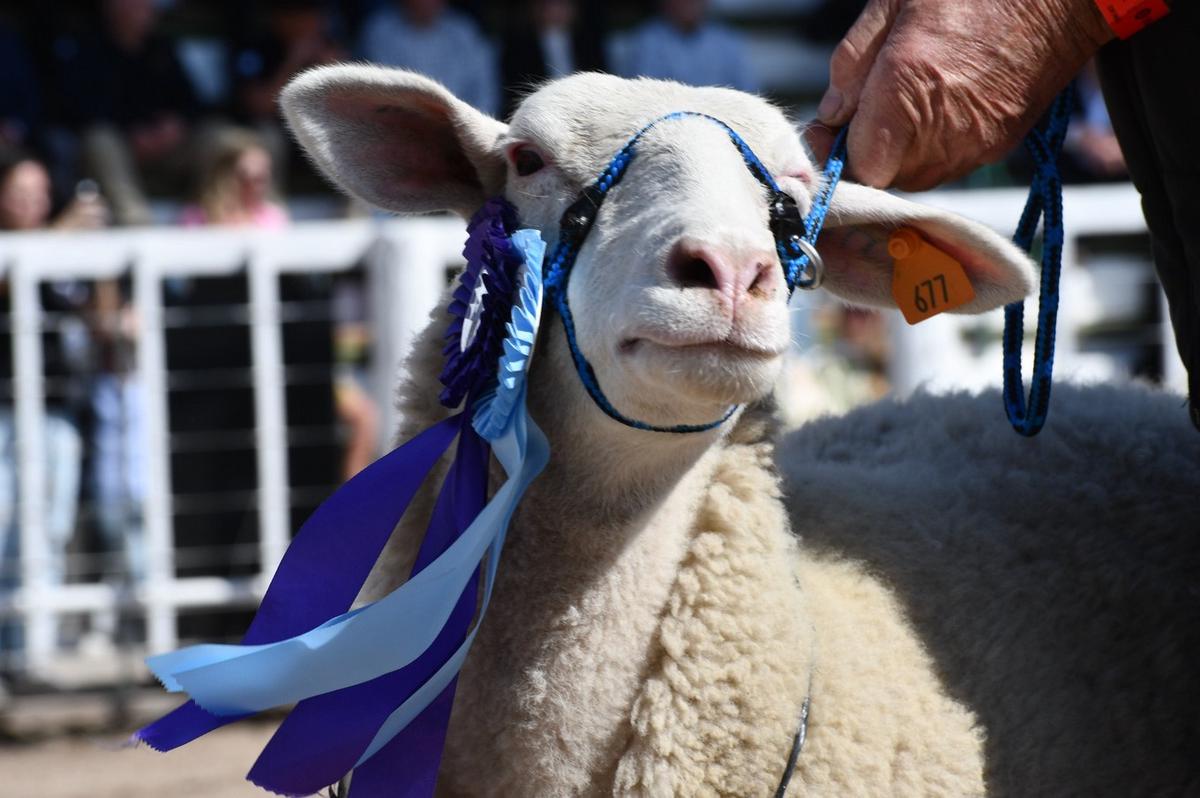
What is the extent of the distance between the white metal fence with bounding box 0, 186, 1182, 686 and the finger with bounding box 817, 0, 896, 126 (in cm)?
306

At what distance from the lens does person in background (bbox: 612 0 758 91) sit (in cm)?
778

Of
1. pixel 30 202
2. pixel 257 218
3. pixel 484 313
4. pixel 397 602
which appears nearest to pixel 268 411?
pixel 257 218

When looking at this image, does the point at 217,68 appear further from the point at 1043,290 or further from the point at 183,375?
the point at 1043,290

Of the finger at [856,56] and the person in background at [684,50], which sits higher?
the finger at [856,56]

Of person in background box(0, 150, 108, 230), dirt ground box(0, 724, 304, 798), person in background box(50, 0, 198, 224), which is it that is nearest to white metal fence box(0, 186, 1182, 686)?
dirt ground box(0, 724, 304, 798)

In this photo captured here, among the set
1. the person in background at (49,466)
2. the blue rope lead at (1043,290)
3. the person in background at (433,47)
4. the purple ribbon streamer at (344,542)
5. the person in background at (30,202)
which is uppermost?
the blue rope lead at (1043,290)

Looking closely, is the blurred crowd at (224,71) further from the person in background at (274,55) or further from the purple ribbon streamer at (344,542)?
the purple ribbon streamer at (344,542)

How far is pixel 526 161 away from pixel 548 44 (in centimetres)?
552

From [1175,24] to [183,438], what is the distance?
4350 mm

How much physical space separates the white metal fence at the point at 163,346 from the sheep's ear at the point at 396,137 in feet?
9.04

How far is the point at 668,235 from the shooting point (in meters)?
1.99

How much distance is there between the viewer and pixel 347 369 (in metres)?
6.39

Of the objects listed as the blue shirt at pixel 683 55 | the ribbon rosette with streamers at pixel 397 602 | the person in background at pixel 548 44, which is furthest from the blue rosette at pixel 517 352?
the blue shirt at pixel 683 55

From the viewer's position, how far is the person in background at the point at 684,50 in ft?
25.5
